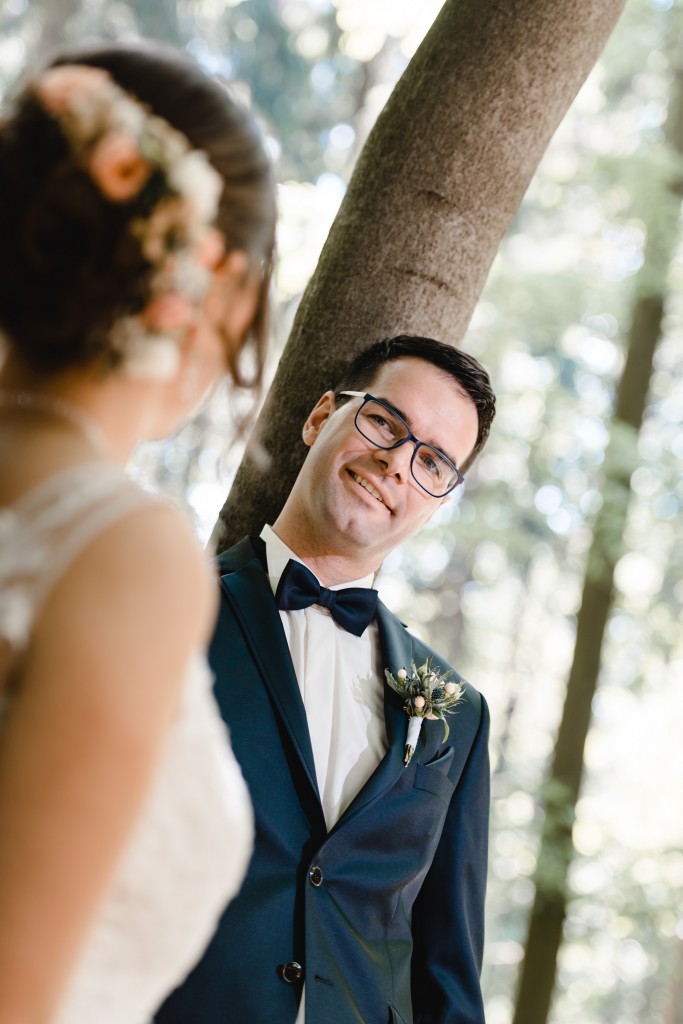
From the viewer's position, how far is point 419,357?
3.16m

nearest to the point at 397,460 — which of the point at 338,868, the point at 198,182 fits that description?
the point at 338,868

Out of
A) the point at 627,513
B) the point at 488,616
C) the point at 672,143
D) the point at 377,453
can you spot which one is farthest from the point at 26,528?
the point at 488,616

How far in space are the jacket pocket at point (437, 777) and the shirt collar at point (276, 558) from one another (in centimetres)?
54

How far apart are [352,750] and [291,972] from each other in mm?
572

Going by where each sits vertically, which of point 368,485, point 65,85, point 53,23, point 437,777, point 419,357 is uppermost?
point 53,23

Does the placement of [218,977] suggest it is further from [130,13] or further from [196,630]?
[130,13]

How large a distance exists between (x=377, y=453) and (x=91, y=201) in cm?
177

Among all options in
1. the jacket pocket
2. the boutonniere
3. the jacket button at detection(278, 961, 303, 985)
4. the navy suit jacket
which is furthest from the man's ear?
the jacket button at detection(278, 961, 303, 985)

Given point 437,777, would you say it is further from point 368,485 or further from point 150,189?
point 150,189

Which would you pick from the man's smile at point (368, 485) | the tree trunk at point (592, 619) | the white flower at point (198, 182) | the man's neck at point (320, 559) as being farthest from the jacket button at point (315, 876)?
the tree trunk at point (592, 619)

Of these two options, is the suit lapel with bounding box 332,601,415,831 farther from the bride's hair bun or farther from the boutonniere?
the bride's hair bun

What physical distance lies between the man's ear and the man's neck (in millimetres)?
294

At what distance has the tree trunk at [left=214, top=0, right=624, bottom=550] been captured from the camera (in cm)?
318

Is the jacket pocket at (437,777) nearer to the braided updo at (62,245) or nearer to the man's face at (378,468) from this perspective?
the man's face at (378,468)
